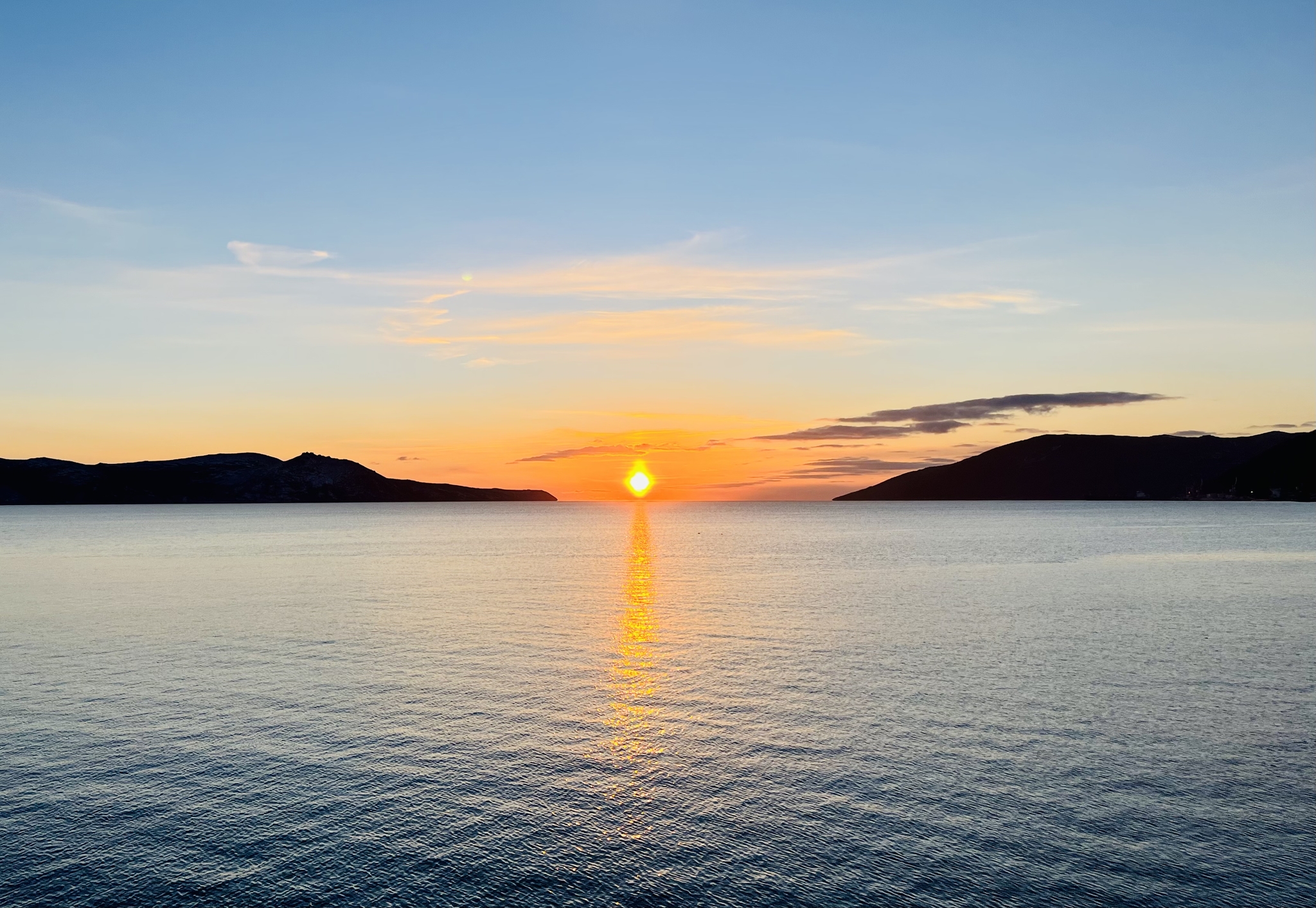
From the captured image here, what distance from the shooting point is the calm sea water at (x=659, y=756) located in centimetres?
1914

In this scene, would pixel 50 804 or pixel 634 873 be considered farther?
pixel 50 804

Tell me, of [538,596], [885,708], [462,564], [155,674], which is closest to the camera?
[885,708]

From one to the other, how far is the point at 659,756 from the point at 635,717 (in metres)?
5.14

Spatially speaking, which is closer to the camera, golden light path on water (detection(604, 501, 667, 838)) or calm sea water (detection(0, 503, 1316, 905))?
calm sea water (detection(0, 503, 1316, 905))

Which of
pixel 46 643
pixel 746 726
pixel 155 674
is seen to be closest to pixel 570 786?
pixel 746 726

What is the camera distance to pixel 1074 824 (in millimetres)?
21688

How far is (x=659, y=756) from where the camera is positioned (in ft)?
91.0

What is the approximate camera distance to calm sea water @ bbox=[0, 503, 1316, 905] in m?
19.1

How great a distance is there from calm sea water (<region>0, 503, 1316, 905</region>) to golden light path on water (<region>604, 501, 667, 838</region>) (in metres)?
0.19

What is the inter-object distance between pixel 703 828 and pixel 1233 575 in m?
91.6

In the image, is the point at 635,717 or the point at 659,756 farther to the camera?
the point at 635,717

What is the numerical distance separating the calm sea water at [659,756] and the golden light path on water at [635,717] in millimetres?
185

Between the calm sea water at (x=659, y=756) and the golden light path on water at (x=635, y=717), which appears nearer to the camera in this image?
the calm sea water at (x=659, y=756)

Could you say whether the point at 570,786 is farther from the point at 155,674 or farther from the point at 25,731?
the point at 155,674
